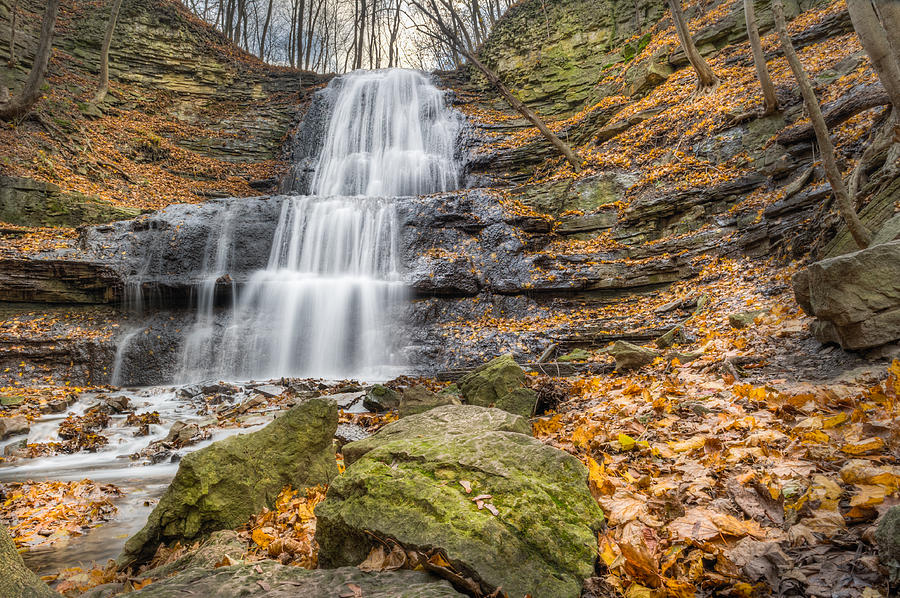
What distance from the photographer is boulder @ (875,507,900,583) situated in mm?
1229

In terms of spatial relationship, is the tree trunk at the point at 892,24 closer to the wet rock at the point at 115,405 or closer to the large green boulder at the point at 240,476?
the large green boulder at the point at 240,476

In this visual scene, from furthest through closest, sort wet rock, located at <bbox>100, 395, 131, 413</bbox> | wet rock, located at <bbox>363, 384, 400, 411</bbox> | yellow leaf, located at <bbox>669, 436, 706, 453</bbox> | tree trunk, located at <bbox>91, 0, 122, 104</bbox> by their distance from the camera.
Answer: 1. tree trunk, located at <bbox>91, 0, 122, 104</bbox>
2. wet rock, located at <bbox>100, 395, 131, 413</bbox>
3. wet rock, located at <bbox>363, 384, 400, 411</bbox>
4. yellow leaf, located at <bbox>669, 436, 706, 453</bbox>

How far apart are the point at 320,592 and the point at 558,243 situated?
10.2 metres

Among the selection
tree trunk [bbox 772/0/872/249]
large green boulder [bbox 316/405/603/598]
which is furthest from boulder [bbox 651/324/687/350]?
large green boulder [bbox 316/405/603/598]

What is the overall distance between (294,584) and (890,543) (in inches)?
82.6

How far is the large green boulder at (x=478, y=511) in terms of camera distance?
1.79m

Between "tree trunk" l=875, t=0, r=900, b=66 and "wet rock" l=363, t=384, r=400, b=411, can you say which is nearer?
"tree trunk" l=875, t=0, r=900, b=66

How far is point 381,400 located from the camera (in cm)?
648

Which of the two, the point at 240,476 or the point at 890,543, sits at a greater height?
the point at 890,543

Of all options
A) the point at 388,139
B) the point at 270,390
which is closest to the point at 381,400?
the point at 270,390

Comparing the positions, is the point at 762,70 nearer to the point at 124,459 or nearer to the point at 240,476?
the point at 240,476

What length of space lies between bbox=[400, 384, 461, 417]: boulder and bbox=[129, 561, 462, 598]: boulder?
2.98m

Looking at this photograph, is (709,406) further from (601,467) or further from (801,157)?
(801,157)

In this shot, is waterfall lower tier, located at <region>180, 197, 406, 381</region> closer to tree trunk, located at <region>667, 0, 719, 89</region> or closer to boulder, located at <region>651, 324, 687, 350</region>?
boulder, located at <region>651, 324, 687, 350</region>
